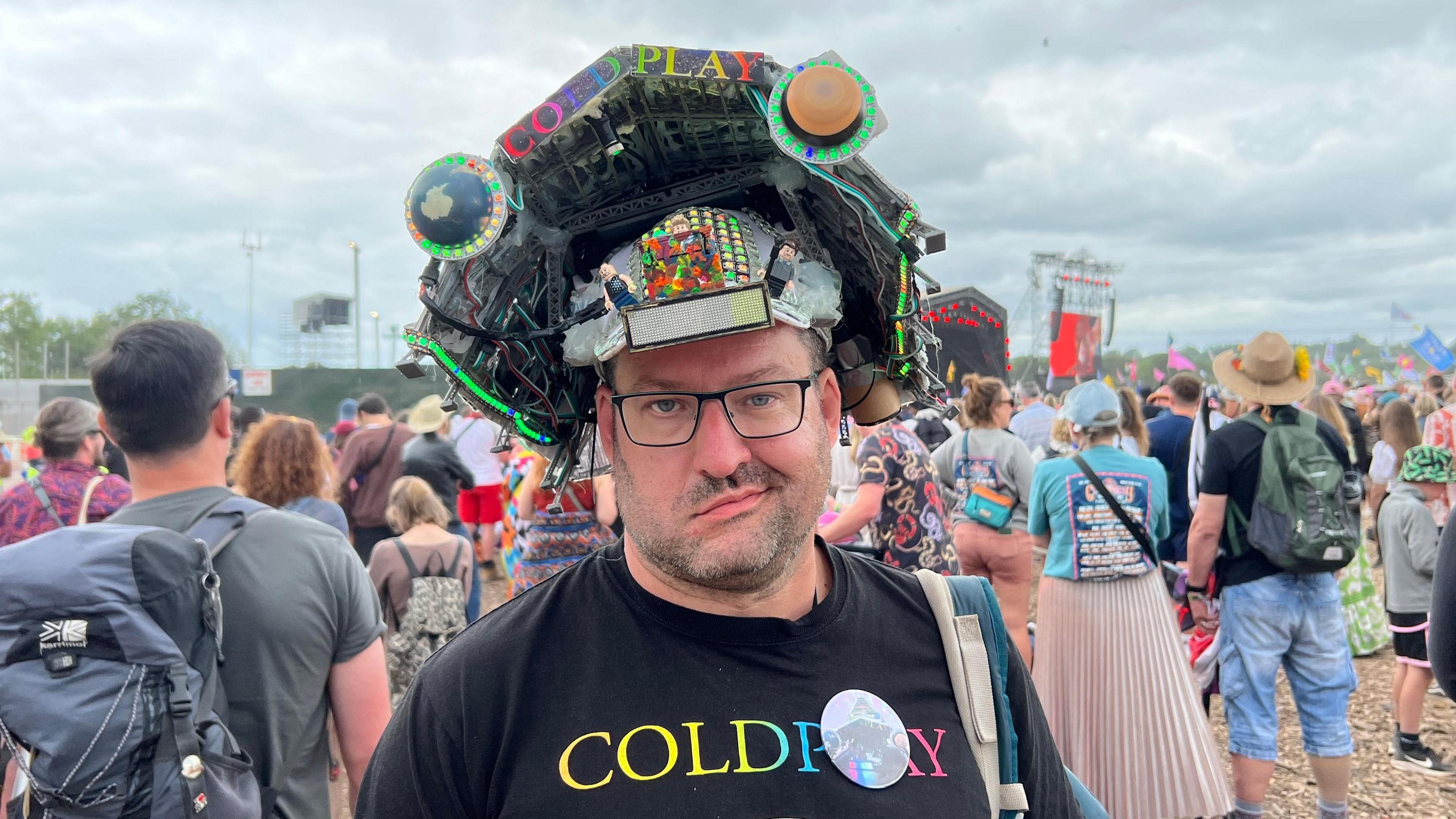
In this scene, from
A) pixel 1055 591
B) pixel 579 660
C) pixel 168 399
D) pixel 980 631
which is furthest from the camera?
pixel 1055 591

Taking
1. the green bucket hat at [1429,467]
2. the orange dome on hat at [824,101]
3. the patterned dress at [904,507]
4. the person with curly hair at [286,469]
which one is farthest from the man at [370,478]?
the green bucket hat at [1429,467]

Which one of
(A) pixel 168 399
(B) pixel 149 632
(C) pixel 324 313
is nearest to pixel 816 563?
(B) pixel 149 632

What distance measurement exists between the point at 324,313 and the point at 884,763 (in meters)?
46.2

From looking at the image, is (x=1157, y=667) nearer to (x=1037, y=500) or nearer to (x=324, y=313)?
(x=1037, y=500)

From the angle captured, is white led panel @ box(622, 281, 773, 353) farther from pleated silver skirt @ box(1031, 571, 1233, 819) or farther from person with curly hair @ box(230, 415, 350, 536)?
pleated silver skirt @ box(1031, 571, 1233, 819)

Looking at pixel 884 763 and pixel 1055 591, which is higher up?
pixel 884 763

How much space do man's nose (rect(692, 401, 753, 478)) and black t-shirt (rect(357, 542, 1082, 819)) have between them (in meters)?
0.25

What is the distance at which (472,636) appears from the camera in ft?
5.11

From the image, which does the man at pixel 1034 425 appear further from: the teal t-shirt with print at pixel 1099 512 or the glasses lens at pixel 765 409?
the glasses lens at pixel 765 409

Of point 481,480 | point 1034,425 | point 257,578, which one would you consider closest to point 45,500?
point 257,578

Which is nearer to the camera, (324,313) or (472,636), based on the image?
(472,636)

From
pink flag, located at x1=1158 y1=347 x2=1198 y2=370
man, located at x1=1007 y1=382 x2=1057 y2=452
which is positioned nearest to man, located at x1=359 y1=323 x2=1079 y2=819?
man, located at x1=1007 y1=382 x2=1057 y2=452

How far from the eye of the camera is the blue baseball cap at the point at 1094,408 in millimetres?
4578

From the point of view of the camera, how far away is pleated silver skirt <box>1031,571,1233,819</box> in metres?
4.09
